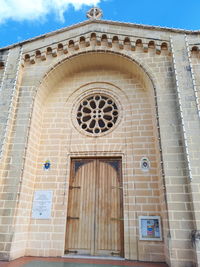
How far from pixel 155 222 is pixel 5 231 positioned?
12.5ft

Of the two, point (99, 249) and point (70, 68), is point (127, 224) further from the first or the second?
point (70, 68)

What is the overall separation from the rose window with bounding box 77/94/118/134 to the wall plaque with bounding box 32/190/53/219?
2.35 m

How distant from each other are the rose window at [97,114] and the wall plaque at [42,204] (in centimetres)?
235

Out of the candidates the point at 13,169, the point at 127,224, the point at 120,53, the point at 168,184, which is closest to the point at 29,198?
the point at 13,169

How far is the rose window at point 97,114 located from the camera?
6652 mm

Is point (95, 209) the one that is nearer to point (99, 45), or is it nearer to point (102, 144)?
point (102, 144)

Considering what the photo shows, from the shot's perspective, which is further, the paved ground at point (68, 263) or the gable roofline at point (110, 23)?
the gable roofline at point (110, 23)

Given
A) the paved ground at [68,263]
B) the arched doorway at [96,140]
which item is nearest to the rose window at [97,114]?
the arched doorway at [96,140]

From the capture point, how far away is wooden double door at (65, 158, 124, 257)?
543 cm

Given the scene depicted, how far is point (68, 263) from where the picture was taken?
15.7ft

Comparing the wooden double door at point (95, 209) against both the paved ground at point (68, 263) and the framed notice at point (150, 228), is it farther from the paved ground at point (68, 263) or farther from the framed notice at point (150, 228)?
the framed notice at point (150, 228)

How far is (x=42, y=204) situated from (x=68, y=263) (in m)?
1.75

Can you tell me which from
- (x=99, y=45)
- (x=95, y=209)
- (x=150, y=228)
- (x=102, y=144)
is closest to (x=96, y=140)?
(x=102, y=144)

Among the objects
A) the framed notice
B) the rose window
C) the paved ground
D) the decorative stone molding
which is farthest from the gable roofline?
the paved ground
